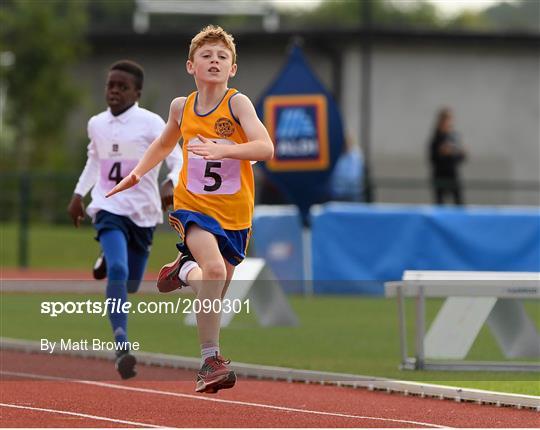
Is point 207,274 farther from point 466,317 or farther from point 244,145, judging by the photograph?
point 466,317

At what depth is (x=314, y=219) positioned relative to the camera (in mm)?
20828

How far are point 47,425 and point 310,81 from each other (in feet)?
44.8

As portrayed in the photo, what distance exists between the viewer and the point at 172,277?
8.88m

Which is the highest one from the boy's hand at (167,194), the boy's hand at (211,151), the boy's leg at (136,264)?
the boy's hand at (167,194)

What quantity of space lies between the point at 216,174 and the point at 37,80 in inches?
1148

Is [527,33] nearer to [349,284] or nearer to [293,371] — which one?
[349,284]

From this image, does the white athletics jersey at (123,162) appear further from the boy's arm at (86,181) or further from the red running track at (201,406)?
the red running track at (201,406)

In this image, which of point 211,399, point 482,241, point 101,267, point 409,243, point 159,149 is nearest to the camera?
point 159,149

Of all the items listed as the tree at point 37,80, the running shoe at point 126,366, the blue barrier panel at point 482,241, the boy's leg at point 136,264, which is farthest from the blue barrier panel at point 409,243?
the tree at point 37,80

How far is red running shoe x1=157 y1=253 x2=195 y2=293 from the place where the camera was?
8.81 meters

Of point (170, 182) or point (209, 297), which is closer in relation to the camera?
point (209, 297)

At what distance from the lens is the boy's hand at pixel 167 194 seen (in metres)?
10.4

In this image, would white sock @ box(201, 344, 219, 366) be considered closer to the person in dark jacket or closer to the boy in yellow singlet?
the boy in yellow singlet

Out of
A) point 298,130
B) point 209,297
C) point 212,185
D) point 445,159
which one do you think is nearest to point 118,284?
point 209,297
